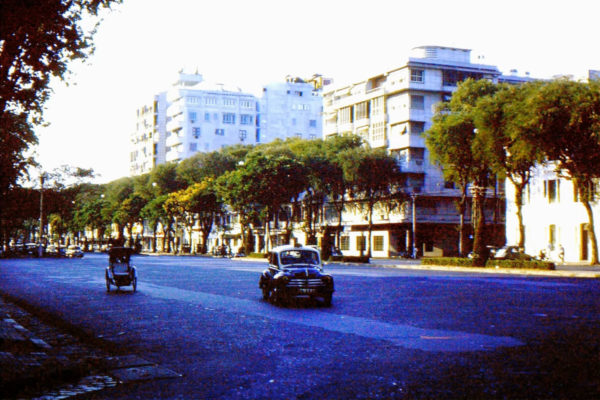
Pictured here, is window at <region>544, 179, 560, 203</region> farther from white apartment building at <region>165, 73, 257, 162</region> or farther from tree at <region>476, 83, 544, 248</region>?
white apartment building at <region>165, 73, 257, 162</region>

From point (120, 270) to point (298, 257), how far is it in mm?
8256

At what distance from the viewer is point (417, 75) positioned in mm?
79625

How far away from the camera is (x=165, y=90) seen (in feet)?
464

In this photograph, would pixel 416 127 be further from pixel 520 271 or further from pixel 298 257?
pixel 298 257

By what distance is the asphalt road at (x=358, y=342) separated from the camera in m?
8.06

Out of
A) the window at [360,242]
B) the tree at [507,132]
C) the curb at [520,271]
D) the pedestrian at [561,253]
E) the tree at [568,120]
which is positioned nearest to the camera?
the curb at [520,271]

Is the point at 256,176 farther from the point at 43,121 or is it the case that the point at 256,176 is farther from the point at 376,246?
the point at 43,121

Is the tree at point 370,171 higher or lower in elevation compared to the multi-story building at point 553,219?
higher

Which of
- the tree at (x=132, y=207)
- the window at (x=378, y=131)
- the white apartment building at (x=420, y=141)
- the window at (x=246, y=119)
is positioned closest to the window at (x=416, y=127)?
the white apartment building at (x=420, y=141)

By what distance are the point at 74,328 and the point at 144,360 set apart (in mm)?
4897

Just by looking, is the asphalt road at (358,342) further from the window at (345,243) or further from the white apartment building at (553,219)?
the window at (345,243)

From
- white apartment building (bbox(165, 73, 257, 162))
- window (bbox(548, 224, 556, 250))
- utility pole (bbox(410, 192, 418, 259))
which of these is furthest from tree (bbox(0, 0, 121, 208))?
white apartment building (bbox(165, 73, 257, 162))

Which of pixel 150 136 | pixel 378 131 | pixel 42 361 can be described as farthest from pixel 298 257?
pixel 150 136

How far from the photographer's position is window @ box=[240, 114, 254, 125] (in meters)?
128
